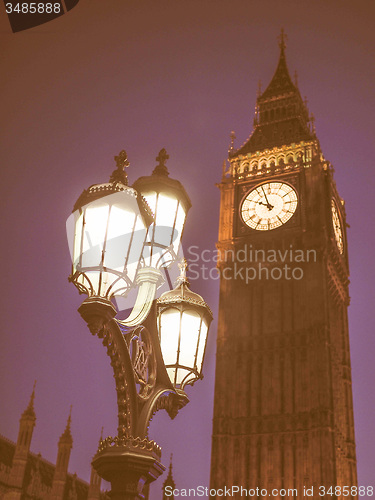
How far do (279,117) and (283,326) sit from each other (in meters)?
17.9

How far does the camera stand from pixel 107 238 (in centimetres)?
575

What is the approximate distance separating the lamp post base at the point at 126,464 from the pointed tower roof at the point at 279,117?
41.1m

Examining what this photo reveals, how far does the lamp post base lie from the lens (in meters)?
5.45

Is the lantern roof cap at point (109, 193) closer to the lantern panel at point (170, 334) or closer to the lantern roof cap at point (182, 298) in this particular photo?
the lantern roof cap at point (182, 298)

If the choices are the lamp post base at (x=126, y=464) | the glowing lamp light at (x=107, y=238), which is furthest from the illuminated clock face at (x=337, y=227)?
the lamp post base at (x=126, y=464)

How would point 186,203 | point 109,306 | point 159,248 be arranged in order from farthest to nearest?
point 186,203 → point 159,248 → point 109,306

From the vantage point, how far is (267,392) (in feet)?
121

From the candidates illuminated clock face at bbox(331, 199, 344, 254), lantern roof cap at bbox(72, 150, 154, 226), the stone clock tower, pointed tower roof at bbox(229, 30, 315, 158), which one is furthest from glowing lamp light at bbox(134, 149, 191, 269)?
pointed tower roof at bbox(229, 30, 315, 158)

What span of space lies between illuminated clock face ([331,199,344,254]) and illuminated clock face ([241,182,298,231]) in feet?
10.1

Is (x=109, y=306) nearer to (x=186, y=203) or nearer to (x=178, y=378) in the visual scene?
(x=178, y=378)

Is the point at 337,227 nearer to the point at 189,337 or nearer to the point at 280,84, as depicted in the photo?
the point at 280,84

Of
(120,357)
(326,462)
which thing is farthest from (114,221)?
(326,462)

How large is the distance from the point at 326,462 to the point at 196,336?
29.1 meters

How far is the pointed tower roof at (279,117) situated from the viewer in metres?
45.9
